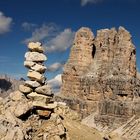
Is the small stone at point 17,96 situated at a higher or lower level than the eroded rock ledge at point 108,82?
lower

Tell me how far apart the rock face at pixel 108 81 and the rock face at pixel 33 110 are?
139525 millimetres

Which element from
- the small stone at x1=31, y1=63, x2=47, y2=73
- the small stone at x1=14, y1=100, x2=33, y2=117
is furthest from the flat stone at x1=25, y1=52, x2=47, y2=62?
the small stone at x1=14, y1=100, x2=33, y2=117

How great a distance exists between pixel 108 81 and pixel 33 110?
15867 centimetres

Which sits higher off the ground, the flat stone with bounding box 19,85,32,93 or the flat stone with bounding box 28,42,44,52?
the flat stone with bounding box 28,42,44,52

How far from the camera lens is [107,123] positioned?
174 metres

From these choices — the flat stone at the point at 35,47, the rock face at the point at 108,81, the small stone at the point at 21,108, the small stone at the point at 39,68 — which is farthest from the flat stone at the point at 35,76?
the rock face at the point at 108,81

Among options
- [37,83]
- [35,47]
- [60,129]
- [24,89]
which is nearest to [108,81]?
[35,47]

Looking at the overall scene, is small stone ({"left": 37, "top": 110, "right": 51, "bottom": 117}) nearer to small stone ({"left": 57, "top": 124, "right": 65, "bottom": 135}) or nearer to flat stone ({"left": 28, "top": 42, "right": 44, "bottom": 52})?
small stone ({"left": 57, "top": 124, "right": 65, "bottom": 135})

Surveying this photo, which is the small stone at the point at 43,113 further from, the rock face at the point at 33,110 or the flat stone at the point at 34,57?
Result: the flat stone at the point at 34,57

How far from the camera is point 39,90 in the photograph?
30578 mm

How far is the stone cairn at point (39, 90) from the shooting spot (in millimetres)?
29984

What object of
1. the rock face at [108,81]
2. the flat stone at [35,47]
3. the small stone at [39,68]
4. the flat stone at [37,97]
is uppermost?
the rock face at [108,81]

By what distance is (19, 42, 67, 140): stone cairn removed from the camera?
98.4ft

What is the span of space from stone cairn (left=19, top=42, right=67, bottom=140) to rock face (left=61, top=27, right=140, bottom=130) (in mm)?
139349
